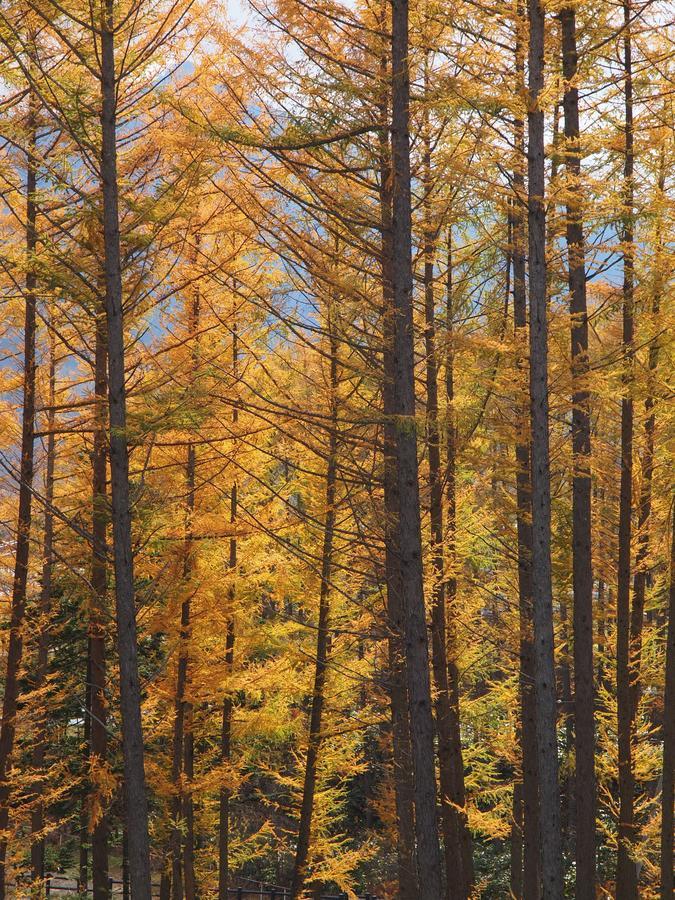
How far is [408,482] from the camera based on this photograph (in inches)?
337

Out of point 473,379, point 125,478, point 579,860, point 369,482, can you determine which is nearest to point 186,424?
point 125,478

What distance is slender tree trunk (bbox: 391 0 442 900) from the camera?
8242 mm

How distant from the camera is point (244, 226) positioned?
12141 mm

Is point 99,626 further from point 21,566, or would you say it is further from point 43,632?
point 43,632

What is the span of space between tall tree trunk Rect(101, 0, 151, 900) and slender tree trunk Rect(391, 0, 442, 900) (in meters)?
2.70

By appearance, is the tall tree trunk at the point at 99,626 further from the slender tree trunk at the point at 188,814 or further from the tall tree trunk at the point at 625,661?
the tall tree trunk at the point at 625,661

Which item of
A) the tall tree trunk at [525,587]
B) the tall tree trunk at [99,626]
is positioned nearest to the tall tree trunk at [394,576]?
the tall tree trunk at [525,587]

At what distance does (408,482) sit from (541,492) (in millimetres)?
1540

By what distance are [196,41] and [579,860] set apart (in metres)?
10.9

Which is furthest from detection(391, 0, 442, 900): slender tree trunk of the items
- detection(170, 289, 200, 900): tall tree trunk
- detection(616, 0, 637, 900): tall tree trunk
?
detection(616, 0, 637, 900): tall tree trunk

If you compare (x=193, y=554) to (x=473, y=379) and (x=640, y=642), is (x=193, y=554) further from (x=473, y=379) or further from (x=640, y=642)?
(x=640, y=642)

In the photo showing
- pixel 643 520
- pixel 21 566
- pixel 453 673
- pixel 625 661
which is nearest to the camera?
pixel 21 566

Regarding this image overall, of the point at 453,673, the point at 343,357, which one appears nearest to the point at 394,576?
the point at 343,357

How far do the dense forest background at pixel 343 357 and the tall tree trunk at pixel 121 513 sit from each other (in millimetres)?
33
